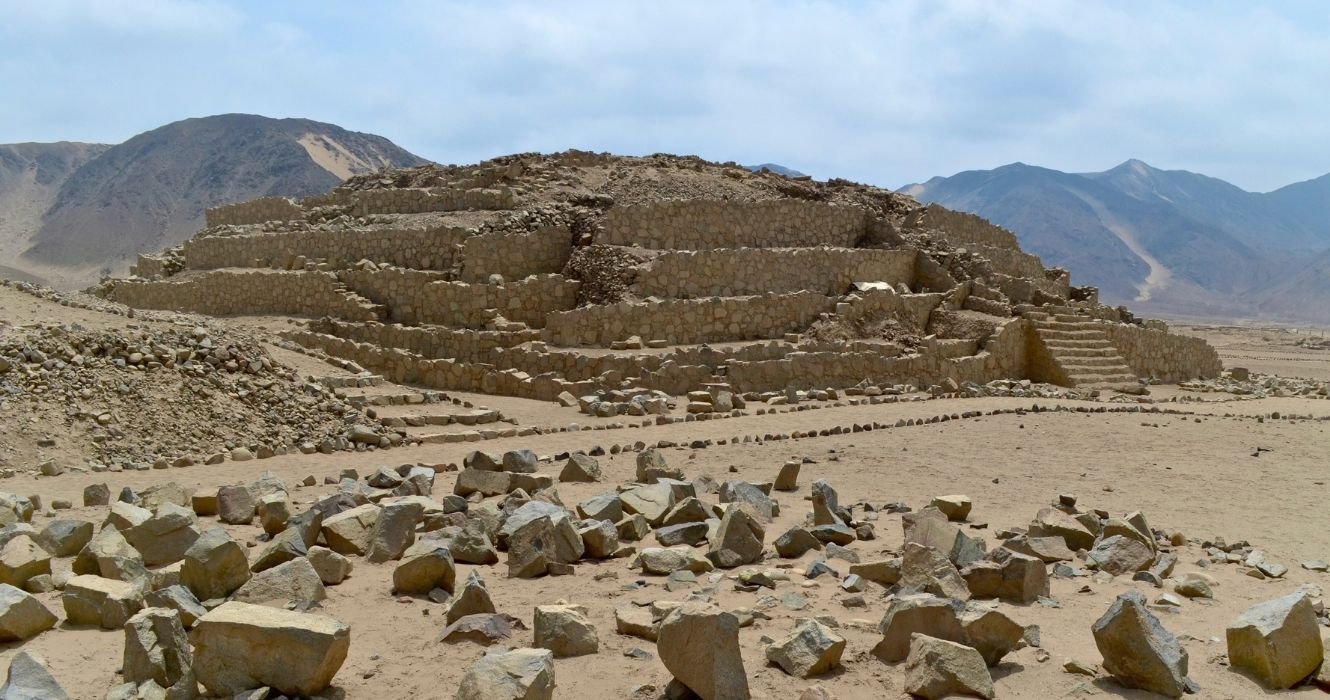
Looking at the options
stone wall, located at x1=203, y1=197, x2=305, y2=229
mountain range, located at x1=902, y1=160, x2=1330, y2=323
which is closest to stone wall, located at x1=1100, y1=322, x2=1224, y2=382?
stone wall, located at x1=203, y1=197, x2=305, y2=229

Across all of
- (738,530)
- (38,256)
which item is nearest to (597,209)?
(738,530)

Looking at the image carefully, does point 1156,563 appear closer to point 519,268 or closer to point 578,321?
point 578,321

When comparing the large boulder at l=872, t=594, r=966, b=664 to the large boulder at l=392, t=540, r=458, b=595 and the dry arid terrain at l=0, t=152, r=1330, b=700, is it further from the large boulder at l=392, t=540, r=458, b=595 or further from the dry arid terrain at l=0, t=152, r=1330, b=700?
the large boulder at l=392, t=540, r=458, b=595

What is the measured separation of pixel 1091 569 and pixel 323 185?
6391 centimetres

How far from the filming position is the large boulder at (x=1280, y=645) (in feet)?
12.1

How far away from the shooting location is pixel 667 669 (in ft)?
12.2

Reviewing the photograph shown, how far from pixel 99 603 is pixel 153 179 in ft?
238

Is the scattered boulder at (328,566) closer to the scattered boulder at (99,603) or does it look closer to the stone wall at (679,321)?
the scattered boulder at (99,603)

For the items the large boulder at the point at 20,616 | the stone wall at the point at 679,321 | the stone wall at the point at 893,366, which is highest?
the stone wall at the point at 679,321

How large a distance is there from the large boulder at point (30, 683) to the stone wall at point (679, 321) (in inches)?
494

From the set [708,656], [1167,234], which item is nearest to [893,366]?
[708,656]

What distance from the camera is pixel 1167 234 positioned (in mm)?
119062

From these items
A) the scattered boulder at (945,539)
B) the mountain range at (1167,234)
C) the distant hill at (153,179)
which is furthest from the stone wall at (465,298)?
the mountain range at (1167,234)

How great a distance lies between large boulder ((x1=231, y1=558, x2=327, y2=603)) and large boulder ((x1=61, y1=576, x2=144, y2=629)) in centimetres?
42
